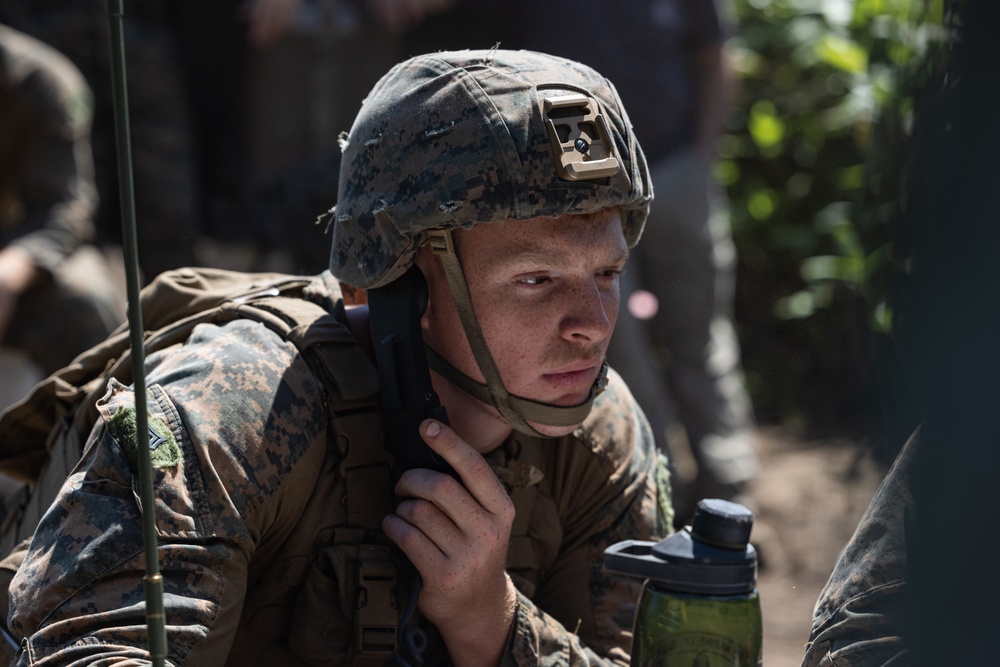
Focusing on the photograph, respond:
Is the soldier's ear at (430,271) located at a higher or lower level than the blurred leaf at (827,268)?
higher

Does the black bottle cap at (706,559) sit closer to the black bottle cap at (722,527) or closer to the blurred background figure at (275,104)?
the black bottle cap at (722,527)

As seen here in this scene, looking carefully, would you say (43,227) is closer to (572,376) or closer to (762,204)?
(572,376)

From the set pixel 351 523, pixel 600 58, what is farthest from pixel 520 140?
pixel 600 58

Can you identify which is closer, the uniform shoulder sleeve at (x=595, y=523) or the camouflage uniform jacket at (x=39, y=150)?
the uniform shoulder sleeve at (x=595, y=523)

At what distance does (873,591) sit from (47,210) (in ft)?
12.3

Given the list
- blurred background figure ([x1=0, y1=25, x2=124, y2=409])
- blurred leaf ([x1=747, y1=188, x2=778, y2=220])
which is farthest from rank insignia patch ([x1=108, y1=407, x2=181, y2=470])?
blurred leaf ([x1=747, y1=188, x2=778, y2=220])

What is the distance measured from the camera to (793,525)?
552cm

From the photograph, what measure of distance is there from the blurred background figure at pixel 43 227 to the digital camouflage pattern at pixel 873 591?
3.17 metres

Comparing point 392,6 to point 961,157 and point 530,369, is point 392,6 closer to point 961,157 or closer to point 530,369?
point 530,369

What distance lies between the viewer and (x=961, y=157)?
2.85 ft

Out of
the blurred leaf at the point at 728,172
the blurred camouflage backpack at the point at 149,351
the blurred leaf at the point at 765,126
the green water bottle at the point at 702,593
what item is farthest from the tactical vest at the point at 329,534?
the blurred leaf at the point at 765,126

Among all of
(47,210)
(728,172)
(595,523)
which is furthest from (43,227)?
(728,172)

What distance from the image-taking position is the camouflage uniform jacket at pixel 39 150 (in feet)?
14.6

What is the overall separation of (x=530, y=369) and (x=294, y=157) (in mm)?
3963
